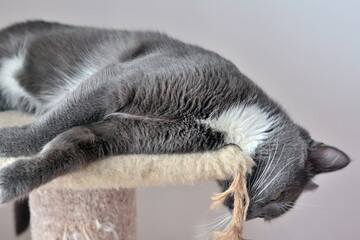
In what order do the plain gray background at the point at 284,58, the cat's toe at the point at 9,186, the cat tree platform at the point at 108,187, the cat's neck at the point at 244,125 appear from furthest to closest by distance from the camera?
1. the plain gray background at the point at 284,58
2. the cat's neck at the point at 244,125
3. the cat tree platform at the point at 108,187
4. the cat's toe at the point at 9,186

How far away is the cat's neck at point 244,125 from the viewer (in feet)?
3.82

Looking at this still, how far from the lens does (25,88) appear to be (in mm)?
1551

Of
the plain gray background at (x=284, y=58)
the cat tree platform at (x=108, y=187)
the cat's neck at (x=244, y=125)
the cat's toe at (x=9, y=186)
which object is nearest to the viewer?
the cat's toe at (x=9, y=186)

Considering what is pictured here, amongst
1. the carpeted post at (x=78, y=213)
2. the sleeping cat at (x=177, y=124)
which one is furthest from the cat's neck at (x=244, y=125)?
the carpeted post at (x=78, y=213)

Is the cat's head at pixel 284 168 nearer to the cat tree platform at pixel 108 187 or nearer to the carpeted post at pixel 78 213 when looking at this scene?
the cat tree platform at pixel 108 187

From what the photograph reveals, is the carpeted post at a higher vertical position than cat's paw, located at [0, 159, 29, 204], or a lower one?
lower

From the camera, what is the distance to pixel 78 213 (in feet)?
4.08

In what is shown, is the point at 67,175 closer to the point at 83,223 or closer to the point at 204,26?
the point at 83,223

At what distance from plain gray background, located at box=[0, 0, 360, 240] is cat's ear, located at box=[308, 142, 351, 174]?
0.77 metres

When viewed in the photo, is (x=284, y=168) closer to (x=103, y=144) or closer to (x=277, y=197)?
(x=277, y=197)

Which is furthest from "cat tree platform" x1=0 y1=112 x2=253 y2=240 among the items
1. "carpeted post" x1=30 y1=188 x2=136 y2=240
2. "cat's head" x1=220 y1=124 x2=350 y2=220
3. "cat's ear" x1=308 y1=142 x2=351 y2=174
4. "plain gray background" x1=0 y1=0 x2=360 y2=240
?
"plain gray background" x1=0 y1=0 x2=360 y2=240

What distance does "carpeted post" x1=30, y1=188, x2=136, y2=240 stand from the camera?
4.06ft

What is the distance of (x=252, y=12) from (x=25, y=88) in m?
0.98

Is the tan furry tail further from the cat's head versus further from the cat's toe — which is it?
the cat's toe
